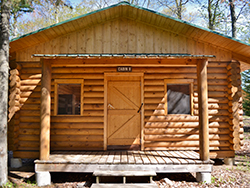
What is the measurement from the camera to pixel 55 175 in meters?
5.29

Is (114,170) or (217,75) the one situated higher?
(217,75)

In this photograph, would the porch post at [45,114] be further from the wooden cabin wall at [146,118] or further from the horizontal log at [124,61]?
the wooden cabin wall at [146,118]

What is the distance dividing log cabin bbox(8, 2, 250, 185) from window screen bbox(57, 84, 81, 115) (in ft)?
0.10

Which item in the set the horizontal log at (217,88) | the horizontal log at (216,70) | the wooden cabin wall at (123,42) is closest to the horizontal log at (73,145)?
the wooden cabin wall at (123,42)

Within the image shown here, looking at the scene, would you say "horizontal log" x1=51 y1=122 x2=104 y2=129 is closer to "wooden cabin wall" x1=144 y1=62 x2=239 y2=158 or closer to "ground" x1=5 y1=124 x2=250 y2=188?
"ground" x1=5 y1=124 x2=250 y2=188

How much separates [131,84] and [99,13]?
2364 millimetres

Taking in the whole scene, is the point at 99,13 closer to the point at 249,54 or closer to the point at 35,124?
the point at 35,124

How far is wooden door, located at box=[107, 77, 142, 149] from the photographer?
6109 millimetres

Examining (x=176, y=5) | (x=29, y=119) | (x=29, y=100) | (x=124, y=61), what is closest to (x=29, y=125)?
(x=29, y=119)

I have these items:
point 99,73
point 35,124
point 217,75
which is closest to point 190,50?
point 217,75

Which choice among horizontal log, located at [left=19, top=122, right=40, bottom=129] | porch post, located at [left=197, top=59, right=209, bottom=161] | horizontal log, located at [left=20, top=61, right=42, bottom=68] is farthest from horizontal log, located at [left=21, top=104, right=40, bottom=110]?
porch post, located at [left=197, top=59, right=209, bottom=161]

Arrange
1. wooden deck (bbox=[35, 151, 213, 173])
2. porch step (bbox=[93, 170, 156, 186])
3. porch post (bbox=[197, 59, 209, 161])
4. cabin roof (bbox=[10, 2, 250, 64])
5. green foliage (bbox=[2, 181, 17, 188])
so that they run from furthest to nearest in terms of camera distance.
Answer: cabin roof (bbox=[10, 2, 250, 64]), porch post (bbox=[197, 59, 209, 161]), wooden deck (bbox=[35, 151, 213, 173]), porch step (bbox=[93, 170, 156, 186]), green foliage (bbox=[2, 181, 17, 188])

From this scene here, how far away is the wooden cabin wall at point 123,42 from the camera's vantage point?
5.96m

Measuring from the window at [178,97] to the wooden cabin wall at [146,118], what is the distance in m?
0.18
